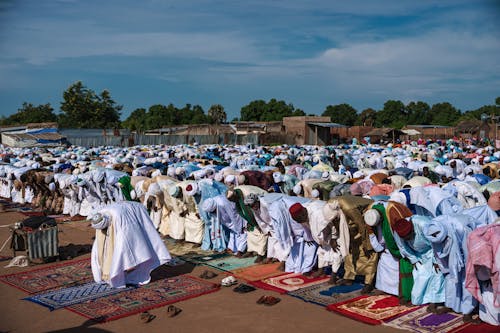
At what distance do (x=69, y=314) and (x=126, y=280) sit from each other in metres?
1.16

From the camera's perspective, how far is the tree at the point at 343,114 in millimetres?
75062

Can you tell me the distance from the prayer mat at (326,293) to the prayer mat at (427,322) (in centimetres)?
88

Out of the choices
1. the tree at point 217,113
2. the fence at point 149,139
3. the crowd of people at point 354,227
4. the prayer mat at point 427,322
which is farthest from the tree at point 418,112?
the prayer mat at point 427,322

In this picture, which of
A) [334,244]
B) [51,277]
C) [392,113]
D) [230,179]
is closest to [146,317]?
[51,277]

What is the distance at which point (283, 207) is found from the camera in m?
7.75

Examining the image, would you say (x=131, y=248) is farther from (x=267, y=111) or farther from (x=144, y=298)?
(x=267, y=111)

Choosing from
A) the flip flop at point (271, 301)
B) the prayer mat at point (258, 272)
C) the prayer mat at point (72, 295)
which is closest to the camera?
the flip flop at point (271, 301)

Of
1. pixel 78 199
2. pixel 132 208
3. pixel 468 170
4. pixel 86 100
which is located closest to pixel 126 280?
pixel 132 208

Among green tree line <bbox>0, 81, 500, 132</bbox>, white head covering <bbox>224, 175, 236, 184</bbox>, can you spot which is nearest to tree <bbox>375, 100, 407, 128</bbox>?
green tree line <bbox>0, 81, 500, 132</bbox>

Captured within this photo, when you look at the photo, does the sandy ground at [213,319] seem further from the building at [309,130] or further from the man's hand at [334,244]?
the building at [309,130]

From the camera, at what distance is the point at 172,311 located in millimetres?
6227

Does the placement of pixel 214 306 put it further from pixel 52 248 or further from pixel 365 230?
pixel 52 248

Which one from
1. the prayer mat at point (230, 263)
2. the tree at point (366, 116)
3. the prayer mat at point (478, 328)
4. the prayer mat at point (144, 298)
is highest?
the tree at point (366, 116)

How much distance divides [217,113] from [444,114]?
3160cm
